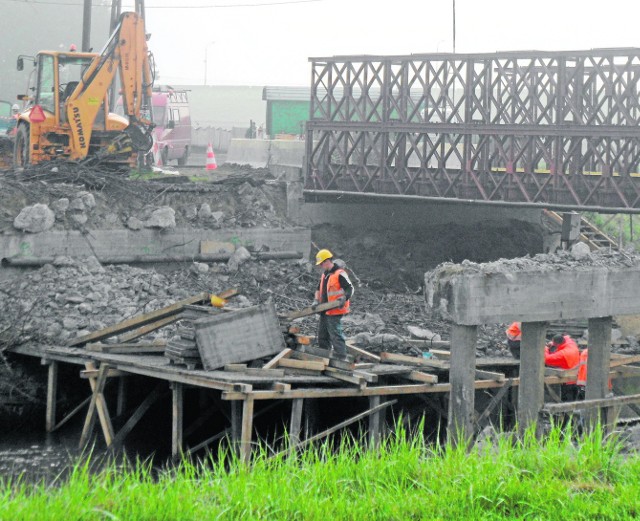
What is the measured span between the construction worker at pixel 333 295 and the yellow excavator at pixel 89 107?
433 inches

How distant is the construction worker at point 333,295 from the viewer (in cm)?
1583

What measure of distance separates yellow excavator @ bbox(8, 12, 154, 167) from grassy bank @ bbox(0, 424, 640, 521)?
17532mm

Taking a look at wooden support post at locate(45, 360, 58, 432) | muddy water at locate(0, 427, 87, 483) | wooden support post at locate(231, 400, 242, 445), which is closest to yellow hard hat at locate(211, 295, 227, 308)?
wooden support post at locate(231, 400, 242, 445)

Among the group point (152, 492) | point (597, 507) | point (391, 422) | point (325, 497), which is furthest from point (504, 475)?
point (391, 422)

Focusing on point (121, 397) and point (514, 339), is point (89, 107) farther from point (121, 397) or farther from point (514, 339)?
point (514, 339)

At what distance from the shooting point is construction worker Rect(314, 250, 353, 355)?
15828mm

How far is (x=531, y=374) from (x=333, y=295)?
3428 mm

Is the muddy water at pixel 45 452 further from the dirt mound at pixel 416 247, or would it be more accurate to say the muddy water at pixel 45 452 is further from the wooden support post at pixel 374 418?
the dirt mound at pixel 416 247

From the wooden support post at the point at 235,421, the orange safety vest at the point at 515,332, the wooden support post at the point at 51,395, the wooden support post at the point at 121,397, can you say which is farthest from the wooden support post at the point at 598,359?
the wooden support post at the point at 51,395

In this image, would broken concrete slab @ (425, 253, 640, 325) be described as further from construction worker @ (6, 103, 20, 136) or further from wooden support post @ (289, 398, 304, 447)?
construction worker @ (6, 103, 20, 136)

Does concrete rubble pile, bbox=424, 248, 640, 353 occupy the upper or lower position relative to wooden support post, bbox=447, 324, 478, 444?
upper

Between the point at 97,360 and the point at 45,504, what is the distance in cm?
973

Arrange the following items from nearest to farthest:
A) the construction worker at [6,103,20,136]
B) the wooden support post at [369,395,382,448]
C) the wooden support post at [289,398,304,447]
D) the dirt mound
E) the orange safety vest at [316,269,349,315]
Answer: the wooden support post at [289,398,304,447] → the orange safety vest at [316,269,349,315] → the wooden support post at [369,395,382,448] → the dirt mound → the construction worker at [6,103,20,136]

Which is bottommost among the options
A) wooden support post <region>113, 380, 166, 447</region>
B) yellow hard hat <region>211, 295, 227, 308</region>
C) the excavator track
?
wooden support post <region>113, 380, 166, 447</region>
